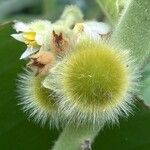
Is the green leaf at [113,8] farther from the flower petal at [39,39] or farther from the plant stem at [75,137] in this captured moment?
the plant stem at [75,137]

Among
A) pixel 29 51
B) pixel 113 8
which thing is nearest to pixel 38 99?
pixel 29 51

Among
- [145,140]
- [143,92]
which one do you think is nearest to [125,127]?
[145,140]

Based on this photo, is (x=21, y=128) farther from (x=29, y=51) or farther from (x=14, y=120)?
(x=29, y=51)

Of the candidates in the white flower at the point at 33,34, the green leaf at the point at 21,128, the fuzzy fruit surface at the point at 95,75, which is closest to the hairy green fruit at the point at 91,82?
the fuzzy fruit surface at the point at 95,75

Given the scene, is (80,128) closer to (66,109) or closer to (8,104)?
(66,109)

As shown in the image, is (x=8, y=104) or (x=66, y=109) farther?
(x=8, y=104)

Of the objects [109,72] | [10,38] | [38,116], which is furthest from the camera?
[10,38]
